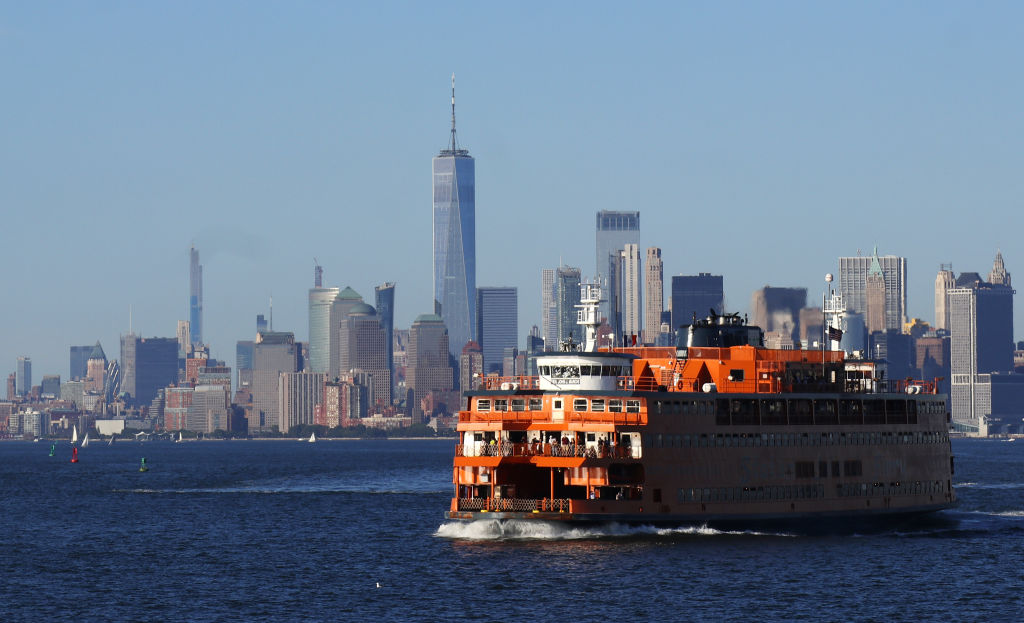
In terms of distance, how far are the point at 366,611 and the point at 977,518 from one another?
160 feet

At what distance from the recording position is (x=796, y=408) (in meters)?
83.9

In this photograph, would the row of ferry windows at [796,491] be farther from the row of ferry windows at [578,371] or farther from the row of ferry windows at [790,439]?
the row of ferry windows at [578,371]

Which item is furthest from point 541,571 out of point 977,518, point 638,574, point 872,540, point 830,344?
point 977,518

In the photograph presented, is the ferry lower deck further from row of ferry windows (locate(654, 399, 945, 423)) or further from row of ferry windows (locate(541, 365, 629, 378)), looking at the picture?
row of ferry windows (locate(541, 365, 629, 378))

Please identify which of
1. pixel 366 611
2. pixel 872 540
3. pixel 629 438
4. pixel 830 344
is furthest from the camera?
pixel 830 344

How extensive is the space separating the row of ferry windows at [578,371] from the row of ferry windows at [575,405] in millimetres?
1750

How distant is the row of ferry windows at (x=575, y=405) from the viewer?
251 feet

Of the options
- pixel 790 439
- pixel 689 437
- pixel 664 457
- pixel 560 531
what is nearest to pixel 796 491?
pixel 790 439

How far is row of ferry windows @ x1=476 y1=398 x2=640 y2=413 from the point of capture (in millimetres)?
76500

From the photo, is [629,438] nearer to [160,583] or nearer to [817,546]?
[817,546]

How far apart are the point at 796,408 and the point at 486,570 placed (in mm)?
21539

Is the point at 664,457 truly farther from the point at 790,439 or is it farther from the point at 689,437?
the point at 790,439

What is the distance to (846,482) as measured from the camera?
8612 cm

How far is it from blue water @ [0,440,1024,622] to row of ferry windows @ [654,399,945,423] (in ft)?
18.7
